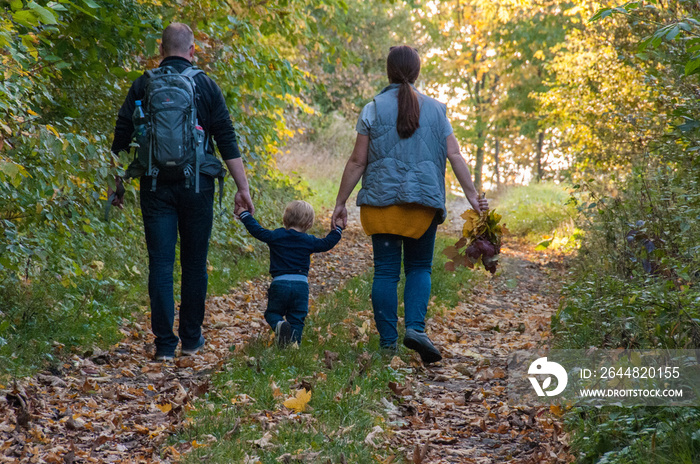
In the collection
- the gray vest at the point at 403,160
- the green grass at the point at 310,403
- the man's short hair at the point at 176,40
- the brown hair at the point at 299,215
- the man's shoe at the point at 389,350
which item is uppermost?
the man's short hair at the point at 176,40

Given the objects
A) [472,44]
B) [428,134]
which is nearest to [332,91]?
[472,44]

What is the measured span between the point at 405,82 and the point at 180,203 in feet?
6.33

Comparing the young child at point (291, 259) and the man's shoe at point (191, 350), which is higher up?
the young child at point (291, 259)

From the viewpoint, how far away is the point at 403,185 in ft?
16.3

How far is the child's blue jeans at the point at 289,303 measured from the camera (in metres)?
5.14

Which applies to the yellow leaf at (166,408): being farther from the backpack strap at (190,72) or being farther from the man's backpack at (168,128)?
the backpack strap at (190,72)

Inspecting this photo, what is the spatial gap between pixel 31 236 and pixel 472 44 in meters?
26.0

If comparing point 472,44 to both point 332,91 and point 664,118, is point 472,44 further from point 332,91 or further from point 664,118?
point 664,118

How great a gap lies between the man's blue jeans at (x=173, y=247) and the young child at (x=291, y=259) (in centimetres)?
35

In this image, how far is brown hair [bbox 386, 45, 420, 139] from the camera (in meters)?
5.01

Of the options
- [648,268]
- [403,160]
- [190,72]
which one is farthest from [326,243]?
[648,268]

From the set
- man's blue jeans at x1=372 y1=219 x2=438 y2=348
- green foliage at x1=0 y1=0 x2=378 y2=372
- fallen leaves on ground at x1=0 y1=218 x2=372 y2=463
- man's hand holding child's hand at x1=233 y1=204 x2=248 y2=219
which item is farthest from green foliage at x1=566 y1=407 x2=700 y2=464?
green foliage at x1=0 y1=0 x2=378 y2=372

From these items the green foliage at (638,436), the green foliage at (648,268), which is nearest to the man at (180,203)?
the green foliage at (648,268)

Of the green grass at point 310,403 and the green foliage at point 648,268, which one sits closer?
the green foliage at point 648,268
